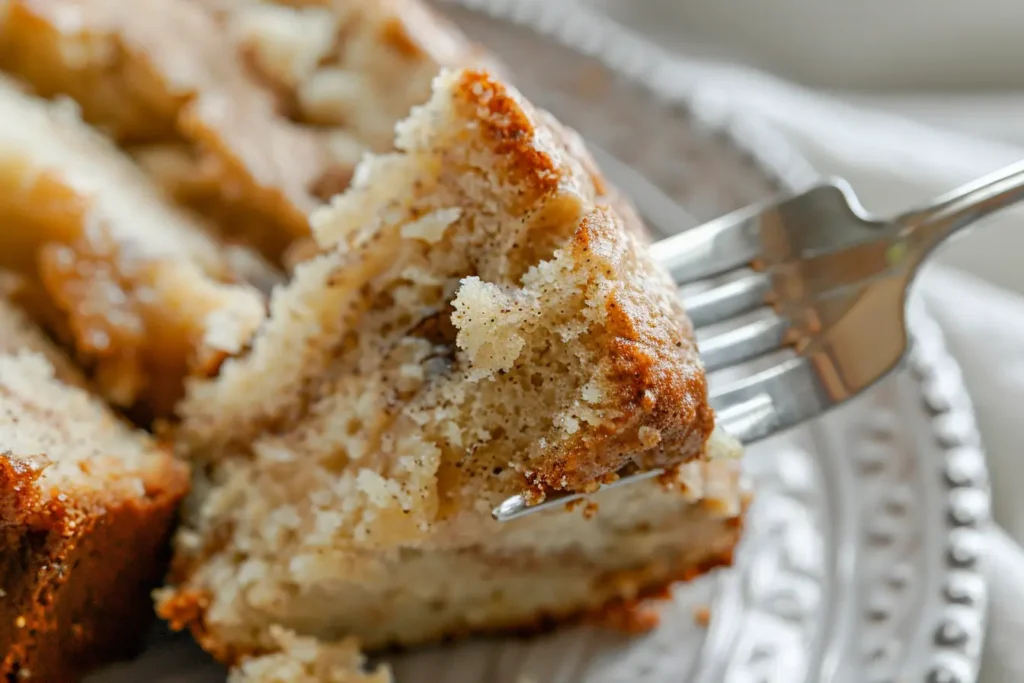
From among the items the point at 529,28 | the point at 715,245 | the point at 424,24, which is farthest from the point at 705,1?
the point at 715,245

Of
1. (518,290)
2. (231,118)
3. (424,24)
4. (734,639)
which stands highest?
(424,24)

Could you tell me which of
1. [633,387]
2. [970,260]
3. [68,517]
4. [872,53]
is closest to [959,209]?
[633,387]

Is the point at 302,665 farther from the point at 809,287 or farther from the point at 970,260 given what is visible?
the point at 970,260

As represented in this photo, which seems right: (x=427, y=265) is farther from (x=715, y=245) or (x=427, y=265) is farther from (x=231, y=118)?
(x=231, y=118)

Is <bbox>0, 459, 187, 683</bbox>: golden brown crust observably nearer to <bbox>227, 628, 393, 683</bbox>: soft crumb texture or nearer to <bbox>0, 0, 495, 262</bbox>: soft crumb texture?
<bbox>227, 628, 393, 683</bbox>: soft crumb texture

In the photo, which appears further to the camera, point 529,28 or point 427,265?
point 529,28

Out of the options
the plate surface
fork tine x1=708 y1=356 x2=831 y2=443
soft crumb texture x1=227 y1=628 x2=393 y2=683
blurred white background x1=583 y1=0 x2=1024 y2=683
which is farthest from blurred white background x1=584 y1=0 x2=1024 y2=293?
soft crumb texture x1=227 y1=628 x2=393 y2=683
